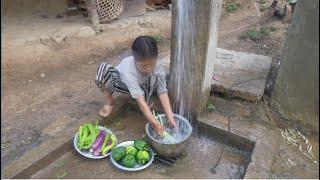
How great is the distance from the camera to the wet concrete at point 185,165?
2.91m

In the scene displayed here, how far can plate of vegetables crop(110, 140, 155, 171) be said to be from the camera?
2836 millimetres

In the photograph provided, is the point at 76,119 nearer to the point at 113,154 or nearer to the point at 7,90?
the point at 113,154

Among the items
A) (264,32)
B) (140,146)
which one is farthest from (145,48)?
(264,32)

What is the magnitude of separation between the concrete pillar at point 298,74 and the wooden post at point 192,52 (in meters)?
0.70

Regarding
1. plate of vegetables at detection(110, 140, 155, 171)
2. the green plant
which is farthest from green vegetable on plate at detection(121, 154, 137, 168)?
the green plant

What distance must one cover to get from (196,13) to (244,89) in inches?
40.7

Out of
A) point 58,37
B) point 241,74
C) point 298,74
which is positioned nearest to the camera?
point 298,74

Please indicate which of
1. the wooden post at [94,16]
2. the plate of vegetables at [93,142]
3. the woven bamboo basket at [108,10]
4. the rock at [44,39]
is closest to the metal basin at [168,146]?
the plate of vegetables at [93,142]

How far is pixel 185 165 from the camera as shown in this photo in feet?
10.0

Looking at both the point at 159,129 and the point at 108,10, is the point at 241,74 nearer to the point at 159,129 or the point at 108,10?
the point at 159,129

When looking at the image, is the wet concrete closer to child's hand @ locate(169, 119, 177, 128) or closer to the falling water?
child's hand @ locate(169, 119, 177, 128)

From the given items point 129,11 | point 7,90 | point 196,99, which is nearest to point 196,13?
point 196,99

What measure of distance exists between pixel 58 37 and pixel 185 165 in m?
3.34

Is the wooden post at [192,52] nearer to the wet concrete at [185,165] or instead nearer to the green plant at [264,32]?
the wet concrete at [185,165]
